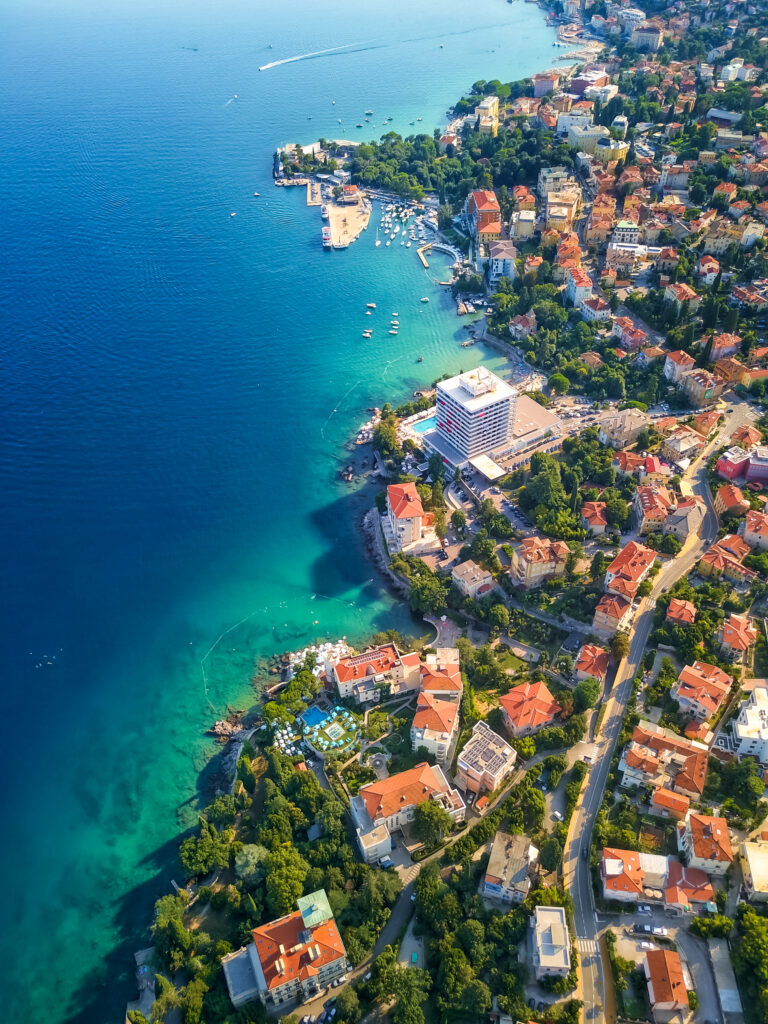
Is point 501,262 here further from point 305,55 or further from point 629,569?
point 305,55

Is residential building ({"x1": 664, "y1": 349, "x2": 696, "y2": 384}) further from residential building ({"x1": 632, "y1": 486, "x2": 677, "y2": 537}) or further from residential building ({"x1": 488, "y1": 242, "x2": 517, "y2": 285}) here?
residential building ({"x1": 488, "y1": 242, "x2": 517, "y2": 285})

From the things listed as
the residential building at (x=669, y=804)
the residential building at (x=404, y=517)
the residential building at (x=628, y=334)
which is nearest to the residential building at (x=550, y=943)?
the residential building at (x=669, y=804)

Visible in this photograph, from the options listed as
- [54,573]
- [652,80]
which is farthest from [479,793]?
[652,80]

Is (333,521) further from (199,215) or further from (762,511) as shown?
(199,215)

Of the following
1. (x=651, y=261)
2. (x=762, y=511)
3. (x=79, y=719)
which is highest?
(x=651, y=261)

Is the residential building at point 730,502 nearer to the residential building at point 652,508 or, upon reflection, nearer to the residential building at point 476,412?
the residential building at point 652,508

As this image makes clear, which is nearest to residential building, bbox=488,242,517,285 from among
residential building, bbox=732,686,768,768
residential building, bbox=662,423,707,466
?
residential building, bbox=662,423,707,466
